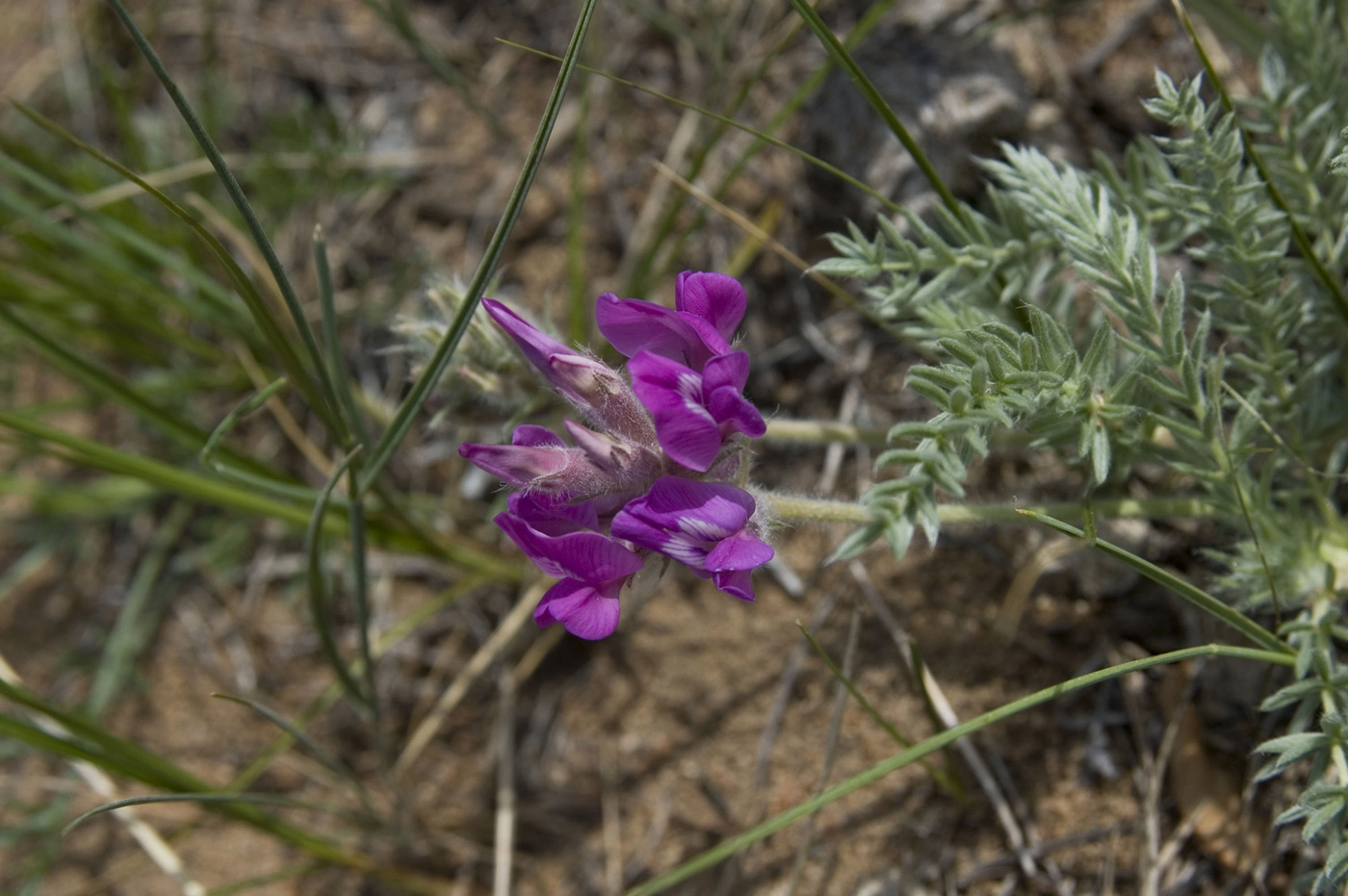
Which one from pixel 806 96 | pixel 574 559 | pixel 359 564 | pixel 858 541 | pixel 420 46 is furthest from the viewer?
pixel 420 46

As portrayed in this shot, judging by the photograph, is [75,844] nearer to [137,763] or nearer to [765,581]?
[137,763]

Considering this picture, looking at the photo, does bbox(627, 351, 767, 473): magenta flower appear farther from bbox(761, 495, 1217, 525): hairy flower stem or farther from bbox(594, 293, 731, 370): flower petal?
bbox(761, 495, 1217, 525): hairy flower stem

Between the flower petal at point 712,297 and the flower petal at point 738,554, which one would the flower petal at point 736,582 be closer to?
the flower petal at point 738,554

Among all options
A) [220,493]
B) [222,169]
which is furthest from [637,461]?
[220,493]

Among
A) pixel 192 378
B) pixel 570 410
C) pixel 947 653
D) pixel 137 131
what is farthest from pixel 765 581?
pixel 137 131

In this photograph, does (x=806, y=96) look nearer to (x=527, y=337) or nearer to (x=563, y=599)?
(x=527, y=337)

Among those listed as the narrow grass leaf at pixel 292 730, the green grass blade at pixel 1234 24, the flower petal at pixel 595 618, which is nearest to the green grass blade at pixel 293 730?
the narrow grass leaf at pixel 292 730

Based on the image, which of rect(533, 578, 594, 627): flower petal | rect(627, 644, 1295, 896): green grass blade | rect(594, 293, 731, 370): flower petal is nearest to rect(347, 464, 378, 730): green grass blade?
rect(533, 578, 594, 627): flower petal
